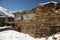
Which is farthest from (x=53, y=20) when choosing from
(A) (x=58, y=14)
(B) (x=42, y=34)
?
(B) (x=42, y=34)

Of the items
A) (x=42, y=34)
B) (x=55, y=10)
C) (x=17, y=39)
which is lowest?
(x=42, y=34)

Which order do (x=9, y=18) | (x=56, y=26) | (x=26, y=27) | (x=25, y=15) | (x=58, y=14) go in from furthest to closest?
(x=9, y=18) < (x=25, y=15) < (x=26, y=27) < (x=58, y=14) < (x=56, y=26)

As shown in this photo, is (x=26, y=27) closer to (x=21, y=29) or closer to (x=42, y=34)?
(x=21, y=29)

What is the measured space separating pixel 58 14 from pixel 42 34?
172 centimetres

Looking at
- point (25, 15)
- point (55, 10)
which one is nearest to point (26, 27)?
point (25, 15)

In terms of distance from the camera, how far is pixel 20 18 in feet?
53.0

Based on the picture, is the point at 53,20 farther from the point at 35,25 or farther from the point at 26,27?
the point at 26,27

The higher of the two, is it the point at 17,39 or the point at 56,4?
the point at 56,4

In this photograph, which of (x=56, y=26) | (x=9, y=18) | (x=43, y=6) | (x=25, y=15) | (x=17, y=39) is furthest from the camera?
(x=9, y=18)

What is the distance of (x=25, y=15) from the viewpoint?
52.4 ft

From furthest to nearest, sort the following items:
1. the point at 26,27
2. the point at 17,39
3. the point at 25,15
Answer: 1. the point at 25,15
2. the point at 26,27
3. the point at 17,39

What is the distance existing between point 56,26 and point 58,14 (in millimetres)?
1169

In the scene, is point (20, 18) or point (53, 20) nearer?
point (53, 20)

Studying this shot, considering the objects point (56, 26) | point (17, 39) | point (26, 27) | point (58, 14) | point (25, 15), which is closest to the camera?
point (17, 39)
